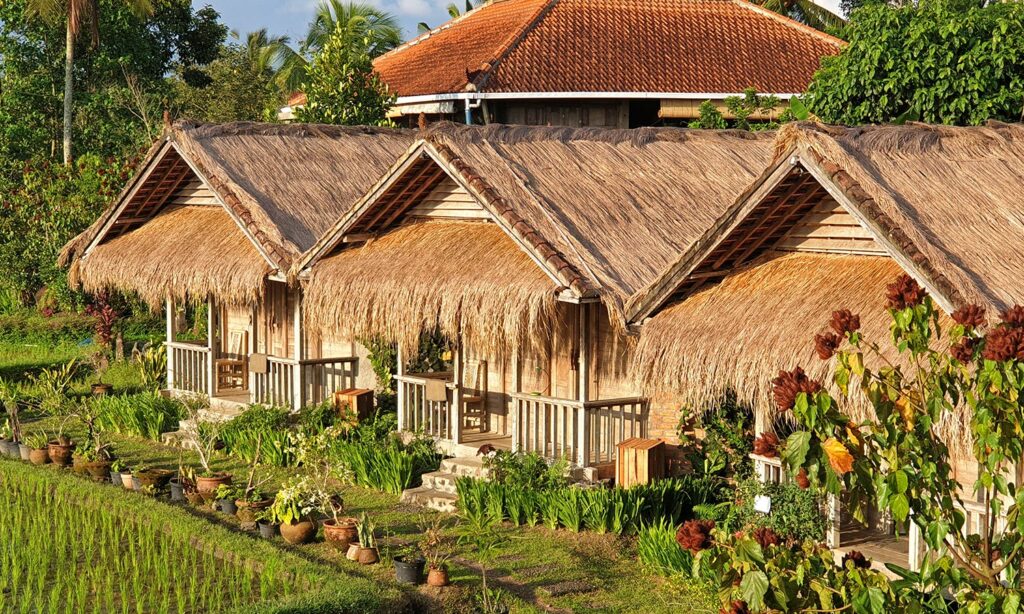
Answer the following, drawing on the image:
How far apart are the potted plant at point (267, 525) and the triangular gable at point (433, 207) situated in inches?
147

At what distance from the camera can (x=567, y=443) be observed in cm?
1602

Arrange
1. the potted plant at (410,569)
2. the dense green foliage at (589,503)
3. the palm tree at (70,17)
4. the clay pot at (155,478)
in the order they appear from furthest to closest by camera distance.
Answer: the palm tree at (70,17), the clay pot at (155,478), the dense green foliage at (589,503), the potted plant at (410,569)

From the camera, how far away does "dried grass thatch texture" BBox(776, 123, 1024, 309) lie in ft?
35.8

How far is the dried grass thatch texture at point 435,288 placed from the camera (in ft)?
47.7

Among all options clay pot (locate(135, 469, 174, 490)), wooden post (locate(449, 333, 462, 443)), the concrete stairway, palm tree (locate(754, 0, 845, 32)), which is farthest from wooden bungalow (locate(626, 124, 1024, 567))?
palm tree (locate(754, 0, 845, 32))

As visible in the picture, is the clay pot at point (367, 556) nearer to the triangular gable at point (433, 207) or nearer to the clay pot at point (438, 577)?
the clay pot at point (438, 577)

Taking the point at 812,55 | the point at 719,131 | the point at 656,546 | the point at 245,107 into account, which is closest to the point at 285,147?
the point at 719,131

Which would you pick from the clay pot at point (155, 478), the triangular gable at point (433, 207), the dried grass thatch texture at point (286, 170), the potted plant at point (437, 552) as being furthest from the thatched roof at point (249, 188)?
the potted plant at point (437, 552)

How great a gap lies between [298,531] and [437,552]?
2142 mm

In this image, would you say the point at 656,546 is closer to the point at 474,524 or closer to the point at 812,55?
the point at 474,524

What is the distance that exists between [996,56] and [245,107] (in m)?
29.1

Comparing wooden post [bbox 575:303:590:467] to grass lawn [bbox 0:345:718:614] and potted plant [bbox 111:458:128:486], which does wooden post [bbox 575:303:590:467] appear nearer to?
grass lawn [bbox 0:345:718:614]

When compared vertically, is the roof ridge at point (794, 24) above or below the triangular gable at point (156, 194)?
above

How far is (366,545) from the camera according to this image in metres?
13.1
